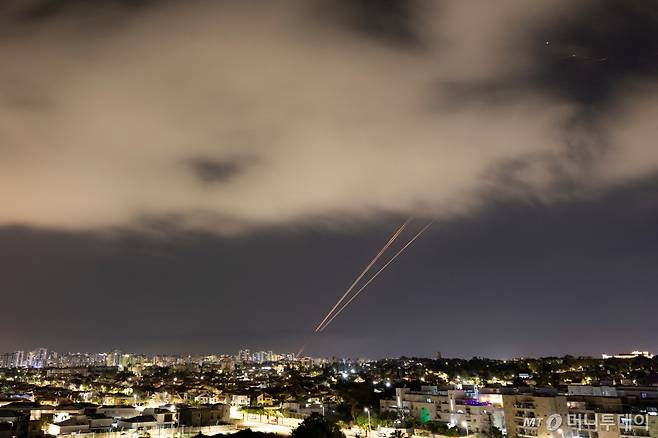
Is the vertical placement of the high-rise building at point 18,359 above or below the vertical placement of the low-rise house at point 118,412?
above

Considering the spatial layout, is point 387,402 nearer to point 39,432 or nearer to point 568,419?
point 568,419

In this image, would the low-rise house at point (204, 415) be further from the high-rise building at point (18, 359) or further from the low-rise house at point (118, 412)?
the high-rise building at point (18, 359)

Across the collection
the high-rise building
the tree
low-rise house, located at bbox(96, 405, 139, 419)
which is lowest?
the tree

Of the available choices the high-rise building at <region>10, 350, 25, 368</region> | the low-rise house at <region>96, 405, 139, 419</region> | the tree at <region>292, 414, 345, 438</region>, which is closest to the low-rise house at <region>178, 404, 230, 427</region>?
the low-rise house at <region>96, 405, 139, 419</region>

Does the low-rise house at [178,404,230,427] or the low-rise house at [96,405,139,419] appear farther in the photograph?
the low-rise house at [178,404,230,427]

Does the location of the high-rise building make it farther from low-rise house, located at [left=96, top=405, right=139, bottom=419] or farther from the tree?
the tree

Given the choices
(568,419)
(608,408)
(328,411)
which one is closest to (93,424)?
(328,411)

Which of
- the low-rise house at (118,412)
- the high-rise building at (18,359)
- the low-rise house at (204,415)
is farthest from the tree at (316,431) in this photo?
the high-rise building at (18,359)

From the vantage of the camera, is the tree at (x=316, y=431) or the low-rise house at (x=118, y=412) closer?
the tree at (x=316, y=431)

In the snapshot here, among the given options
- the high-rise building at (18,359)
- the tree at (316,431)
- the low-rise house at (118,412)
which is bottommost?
the tree at (316,431)

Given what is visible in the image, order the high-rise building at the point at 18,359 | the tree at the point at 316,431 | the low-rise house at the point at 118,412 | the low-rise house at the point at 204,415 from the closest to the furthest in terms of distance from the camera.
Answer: the tree at the point at 316,431 → the low-rise house at the point at 118,412 → the low-rise house at the point at 204,415 → the high-rise building at the point at 18,359

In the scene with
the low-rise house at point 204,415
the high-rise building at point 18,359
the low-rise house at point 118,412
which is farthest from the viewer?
the high-rise building at point 18,359

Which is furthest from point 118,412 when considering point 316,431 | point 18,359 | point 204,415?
point 18,359
